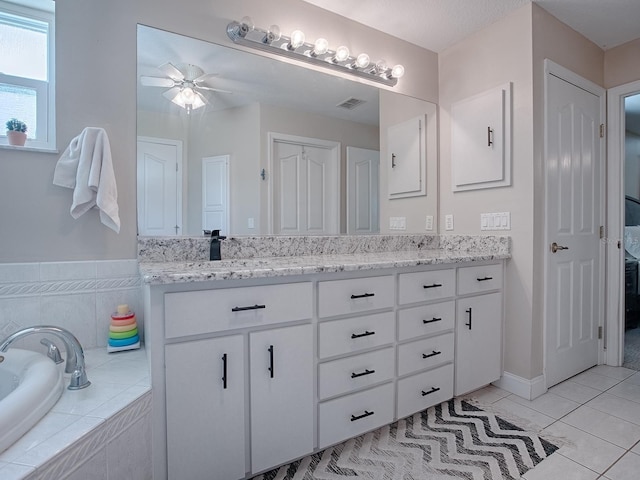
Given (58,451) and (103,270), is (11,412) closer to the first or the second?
(58,451)

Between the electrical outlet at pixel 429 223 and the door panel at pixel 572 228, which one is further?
the electrical outlet at pixel 429 223

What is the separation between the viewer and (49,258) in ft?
4.72

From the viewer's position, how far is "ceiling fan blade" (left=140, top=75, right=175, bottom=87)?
1.59 metres

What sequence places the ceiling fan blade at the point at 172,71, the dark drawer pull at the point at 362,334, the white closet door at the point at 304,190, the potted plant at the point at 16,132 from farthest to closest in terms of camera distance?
the white closet door at the point at 304,190, the ceiling fan blade at the point at 172,71, the dark drawer pull at the point at 362,334, the potted plant at the point at 16,132

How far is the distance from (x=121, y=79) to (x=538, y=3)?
2.37 metres

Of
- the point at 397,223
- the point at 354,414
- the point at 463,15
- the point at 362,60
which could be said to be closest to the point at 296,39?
the point at 362,60

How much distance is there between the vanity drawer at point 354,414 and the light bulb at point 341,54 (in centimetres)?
187

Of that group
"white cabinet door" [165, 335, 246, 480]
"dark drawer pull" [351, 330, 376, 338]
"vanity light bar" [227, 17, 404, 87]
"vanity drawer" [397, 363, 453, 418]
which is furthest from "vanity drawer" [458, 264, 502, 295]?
"vanity light bar" [227, 17, 404, 87]

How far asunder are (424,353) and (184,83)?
6.12ft

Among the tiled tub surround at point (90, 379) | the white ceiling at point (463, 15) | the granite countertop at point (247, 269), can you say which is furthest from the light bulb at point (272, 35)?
the tiled tub surround at point (90, 379)

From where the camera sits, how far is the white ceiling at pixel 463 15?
6.56ft

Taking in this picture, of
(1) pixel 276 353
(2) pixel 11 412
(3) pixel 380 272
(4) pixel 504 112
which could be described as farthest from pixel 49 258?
(4) pixel 504 112

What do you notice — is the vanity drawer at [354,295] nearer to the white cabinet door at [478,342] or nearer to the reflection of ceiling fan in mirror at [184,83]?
the white cabinet door at [478,342]

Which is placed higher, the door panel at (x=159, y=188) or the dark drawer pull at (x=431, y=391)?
the door panel at (x=159, y=188)
